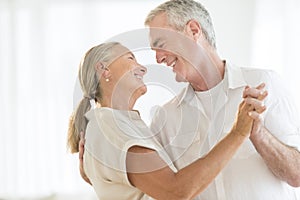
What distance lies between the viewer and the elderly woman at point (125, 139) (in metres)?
1.64

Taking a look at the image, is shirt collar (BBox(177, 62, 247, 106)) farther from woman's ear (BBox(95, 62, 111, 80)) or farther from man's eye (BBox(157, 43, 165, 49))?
woman's ear (BBox(95, 62, 111, 80))

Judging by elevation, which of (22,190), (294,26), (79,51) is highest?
(294,26)

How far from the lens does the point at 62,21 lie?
12.9 ft

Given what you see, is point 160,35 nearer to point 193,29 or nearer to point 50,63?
point 193,29

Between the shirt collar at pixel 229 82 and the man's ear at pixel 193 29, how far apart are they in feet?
0.45

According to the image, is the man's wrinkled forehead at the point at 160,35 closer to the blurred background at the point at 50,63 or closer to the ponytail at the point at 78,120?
the ponytail at the point at 78,120

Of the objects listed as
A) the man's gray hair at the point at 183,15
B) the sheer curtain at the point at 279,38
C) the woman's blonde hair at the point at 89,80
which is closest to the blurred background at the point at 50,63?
the sheer curtain at the point at 279,38

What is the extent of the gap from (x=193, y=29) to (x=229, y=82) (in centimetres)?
21

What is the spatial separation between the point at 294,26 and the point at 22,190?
6.67ft

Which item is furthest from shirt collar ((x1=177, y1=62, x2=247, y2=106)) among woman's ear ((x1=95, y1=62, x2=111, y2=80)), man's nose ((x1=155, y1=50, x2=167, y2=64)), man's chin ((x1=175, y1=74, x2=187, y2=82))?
woman's ear ((x1=95, y1=62, x2=111, y2=80))

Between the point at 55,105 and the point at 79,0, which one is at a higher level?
the point at 79,0

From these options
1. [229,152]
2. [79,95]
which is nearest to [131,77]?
[79,95]

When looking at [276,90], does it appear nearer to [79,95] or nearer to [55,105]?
[79,95]

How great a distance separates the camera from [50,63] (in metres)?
3.93
